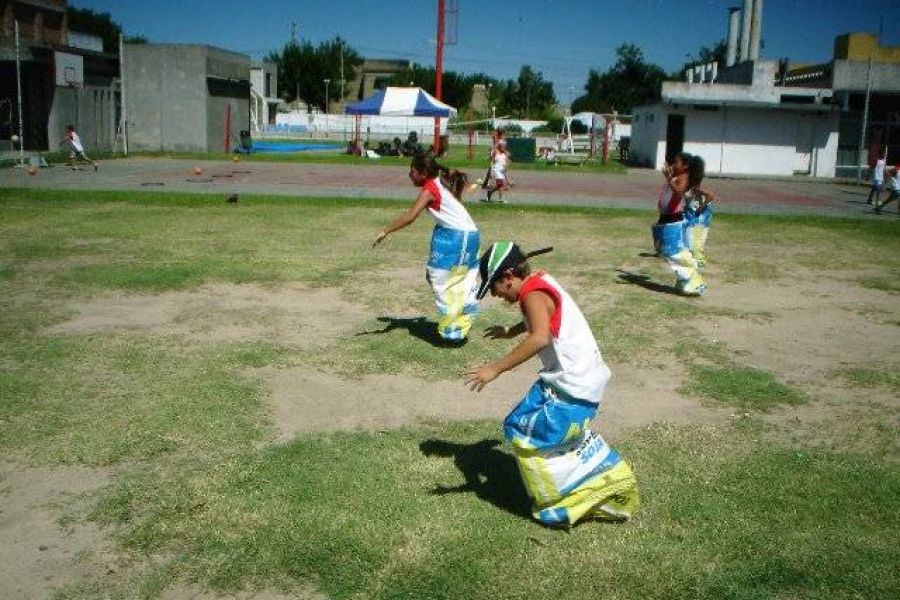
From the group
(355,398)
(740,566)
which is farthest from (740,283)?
(740,566)

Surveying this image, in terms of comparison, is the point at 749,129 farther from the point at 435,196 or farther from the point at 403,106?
the point at 435,196

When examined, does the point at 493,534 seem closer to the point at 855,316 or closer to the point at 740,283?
the point at 855,316

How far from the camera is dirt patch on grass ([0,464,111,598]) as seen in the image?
383 centimetres

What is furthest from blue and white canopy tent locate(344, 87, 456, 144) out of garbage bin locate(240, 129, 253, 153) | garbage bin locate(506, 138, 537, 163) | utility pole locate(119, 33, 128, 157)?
utility pole locate(119, 33, 128, 157)

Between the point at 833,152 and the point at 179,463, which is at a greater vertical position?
the point at 833,152

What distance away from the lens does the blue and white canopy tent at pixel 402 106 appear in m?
37.0

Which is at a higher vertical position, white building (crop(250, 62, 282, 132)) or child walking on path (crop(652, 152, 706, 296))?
white building (crop(250, 62, 282, 132))

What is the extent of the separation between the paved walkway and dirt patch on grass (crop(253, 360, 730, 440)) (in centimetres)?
1507

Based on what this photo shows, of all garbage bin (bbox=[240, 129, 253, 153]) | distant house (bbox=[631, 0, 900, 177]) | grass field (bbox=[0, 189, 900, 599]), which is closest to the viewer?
grass field (bbox=[0, 189, 900, 599])

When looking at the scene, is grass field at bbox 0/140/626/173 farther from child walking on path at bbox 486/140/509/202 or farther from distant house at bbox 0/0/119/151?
child walking on path at bbox 486/140/509/202

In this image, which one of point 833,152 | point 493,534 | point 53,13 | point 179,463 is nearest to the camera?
point 493,534

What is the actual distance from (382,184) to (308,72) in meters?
74.5

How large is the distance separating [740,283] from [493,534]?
27.9 ft

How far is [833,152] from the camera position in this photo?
39.2m
